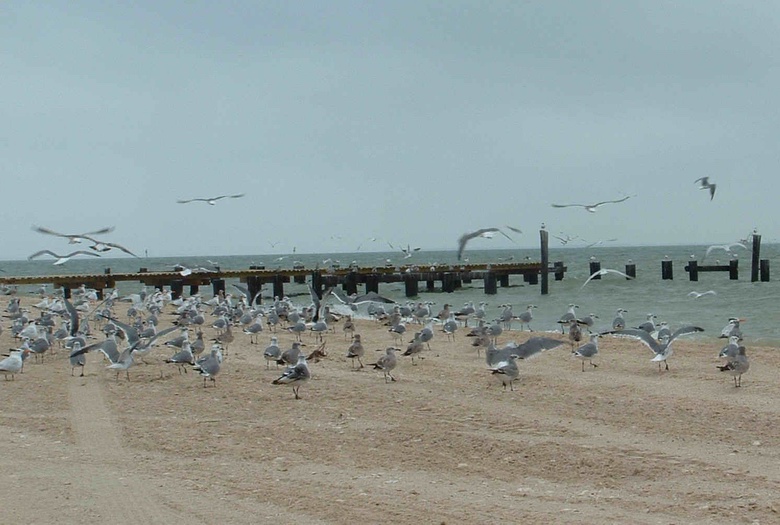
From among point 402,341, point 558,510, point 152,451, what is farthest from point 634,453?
point 402,341

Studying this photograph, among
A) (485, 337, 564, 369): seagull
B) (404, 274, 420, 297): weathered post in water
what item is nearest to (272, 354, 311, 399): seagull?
(485, 337, 564, 369): seagull

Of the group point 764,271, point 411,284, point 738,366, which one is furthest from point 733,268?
point 738,366

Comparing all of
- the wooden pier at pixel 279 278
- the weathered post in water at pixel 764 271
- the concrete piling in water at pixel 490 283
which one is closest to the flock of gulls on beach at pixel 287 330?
the wooden pier at pixel 279 278

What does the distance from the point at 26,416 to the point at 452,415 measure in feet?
16.2

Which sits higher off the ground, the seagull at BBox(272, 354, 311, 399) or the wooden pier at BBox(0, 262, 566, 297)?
the wooden pier at BBox(0, 262, 566, 297)

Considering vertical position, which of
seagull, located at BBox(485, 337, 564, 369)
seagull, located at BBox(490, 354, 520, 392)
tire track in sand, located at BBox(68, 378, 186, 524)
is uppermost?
seagull, located at BBox(485, 337, 564, 369)

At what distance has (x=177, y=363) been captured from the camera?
14.0m

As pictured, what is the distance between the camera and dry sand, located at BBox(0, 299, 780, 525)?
7.02 m

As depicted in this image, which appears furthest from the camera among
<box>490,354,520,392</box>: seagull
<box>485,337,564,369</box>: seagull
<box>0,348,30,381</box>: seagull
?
<box>485,337,564,369</box>: seagull

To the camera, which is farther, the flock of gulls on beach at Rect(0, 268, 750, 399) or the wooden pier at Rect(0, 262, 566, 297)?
the wooden pier at Rect(0, 262, 566, 297)

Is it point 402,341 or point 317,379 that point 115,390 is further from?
point 402,341

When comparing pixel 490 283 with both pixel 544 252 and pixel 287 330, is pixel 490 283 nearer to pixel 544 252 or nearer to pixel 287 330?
pixel 544 252

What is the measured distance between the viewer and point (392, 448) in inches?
353

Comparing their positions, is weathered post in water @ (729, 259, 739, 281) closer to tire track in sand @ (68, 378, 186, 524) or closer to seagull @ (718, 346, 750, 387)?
seagull @ (718, 346, 750, 387)
